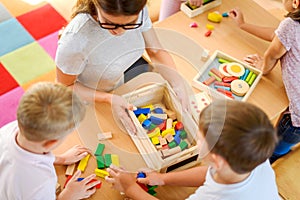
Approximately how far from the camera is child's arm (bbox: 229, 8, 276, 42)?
56.4 inches

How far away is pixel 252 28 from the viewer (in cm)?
144

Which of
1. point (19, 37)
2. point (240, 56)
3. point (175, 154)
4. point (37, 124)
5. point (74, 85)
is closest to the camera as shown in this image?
point (37, 124)

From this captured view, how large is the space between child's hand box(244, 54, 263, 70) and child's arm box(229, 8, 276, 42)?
11 centimetres

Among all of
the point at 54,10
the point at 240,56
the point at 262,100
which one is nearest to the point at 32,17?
the point at 54,10

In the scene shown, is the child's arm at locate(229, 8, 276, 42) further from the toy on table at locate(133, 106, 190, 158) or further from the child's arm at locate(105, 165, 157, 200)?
the child's arm at locate(105, 165, 157, 200)

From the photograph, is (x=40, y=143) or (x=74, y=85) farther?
(x=74, y=85)

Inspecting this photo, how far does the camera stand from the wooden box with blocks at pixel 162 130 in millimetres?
1059

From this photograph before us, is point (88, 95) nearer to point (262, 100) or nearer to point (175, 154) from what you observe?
point (175, 154)

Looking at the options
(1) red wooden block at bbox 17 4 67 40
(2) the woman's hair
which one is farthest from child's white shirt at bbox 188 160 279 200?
(1) red wooden block at bbox 17 4 67 40

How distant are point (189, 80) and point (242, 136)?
0.48 m

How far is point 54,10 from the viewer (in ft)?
7.18

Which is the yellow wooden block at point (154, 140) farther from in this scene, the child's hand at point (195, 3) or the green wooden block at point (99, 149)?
the child's hand at point (195, 3)

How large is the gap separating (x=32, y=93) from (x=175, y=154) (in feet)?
1.37

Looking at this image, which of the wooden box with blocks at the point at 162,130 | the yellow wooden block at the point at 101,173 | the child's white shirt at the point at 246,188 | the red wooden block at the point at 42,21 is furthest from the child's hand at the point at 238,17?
the red wooden block at the point at 42,21
